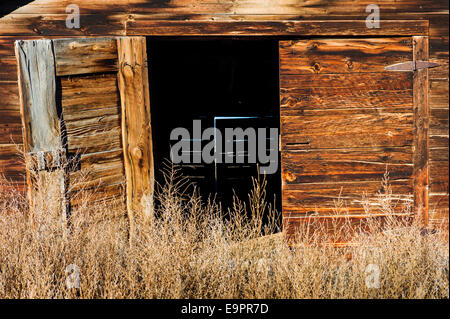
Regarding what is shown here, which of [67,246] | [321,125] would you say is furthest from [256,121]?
[67,246]

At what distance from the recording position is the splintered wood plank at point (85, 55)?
4352 millimetres

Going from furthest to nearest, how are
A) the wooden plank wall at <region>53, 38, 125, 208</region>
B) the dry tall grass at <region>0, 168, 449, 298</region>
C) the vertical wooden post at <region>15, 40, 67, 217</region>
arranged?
the wooden plank wall at <region>53, 38, 125, 208</region> < the vertical wooden post at <region>15, 40, 67, 217</region> < the dry tall grass at <region>0, 168, 449, 298</region>

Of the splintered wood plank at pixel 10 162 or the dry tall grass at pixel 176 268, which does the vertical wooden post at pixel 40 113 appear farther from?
the splintered wood plank at pixel 10 162

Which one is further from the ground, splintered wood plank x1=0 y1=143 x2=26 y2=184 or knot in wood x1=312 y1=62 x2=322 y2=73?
knot in wood x1=312 y1=62 x2=322 y2=73

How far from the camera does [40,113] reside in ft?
14.2

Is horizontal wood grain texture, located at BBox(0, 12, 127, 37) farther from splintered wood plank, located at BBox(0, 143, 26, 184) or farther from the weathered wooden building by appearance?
splintered wood plank, located at BBox(0, 143, 26, 184)

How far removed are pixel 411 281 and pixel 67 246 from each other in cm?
259

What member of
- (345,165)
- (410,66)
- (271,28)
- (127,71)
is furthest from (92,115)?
(410,66)

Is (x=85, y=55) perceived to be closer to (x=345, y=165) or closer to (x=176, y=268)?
(x=176, y=268)

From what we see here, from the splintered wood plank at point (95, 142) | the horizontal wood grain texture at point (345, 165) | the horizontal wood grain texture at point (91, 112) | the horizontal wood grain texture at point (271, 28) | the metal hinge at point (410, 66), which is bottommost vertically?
the horizontal wood grain texture at point (345, 165)

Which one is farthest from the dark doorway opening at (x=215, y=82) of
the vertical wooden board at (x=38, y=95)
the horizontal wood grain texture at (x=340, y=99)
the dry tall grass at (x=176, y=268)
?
the dry tall grass at (x=176, y=268)

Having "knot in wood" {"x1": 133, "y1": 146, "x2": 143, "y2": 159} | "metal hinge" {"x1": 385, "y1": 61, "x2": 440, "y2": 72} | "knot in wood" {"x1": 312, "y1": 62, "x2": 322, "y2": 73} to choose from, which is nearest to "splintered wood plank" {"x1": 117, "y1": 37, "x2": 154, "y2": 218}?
"knot in wood" {"x1": 133, "y1": 146, "x2": 143, "y2": 159}

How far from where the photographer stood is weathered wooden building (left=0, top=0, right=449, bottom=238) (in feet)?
14.5
